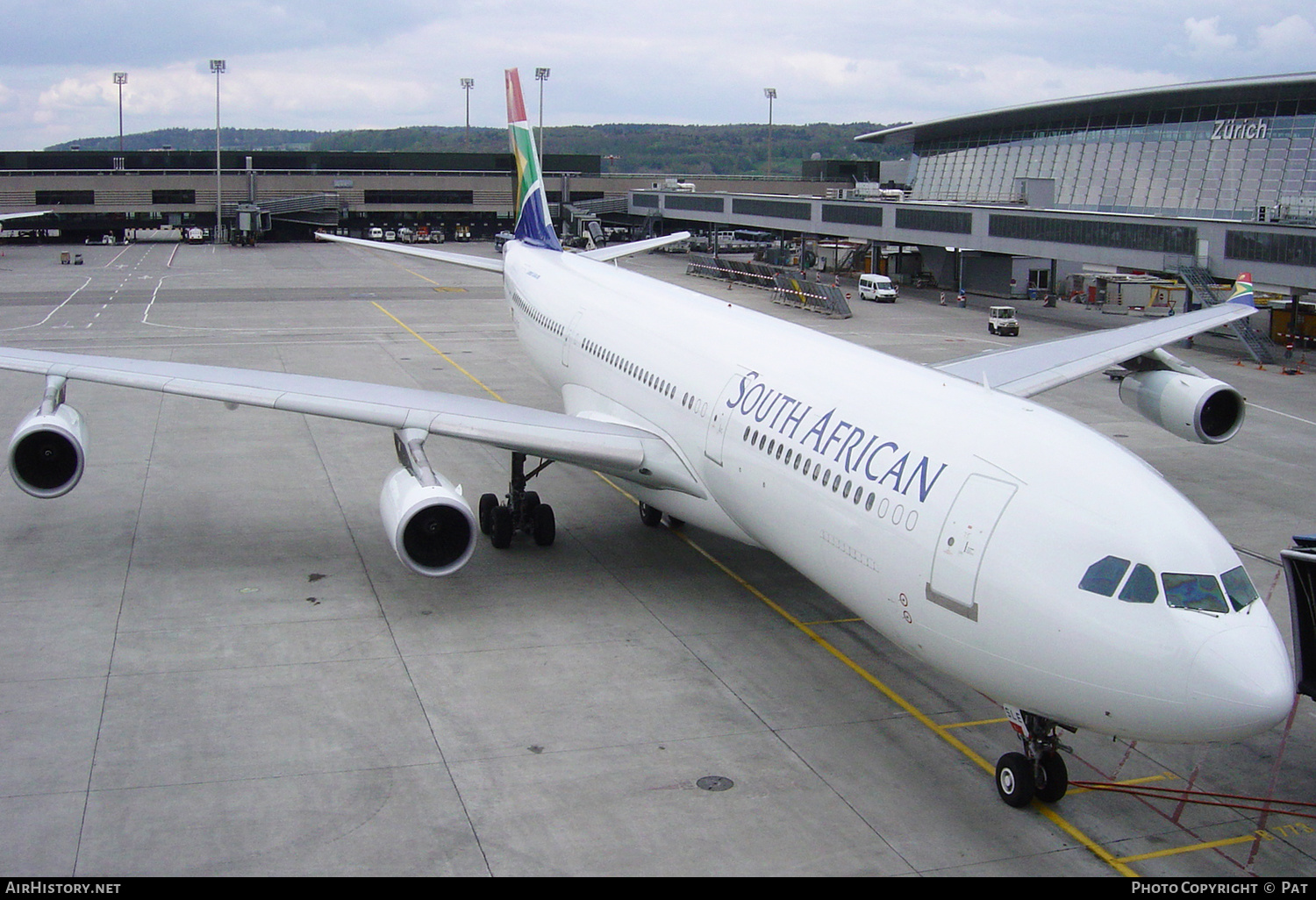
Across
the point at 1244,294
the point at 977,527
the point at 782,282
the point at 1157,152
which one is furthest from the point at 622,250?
the point at 1157,152

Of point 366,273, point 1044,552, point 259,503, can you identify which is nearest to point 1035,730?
point 1044,552

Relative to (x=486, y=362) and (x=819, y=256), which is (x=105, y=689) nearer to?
(x=486, y=362)

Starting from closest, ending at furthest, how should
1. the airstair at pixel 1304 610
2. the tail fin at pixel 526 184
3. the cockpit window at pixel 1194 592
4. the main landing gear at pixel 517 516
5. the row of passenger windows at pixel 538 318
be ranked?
the cockpit window at pixel 1194 592, the airstair at pixel 1304 610, the main landing gear at pixel 517 516, the row of passenger windows at pixel 538 318, the tail fin at pixel 526 184

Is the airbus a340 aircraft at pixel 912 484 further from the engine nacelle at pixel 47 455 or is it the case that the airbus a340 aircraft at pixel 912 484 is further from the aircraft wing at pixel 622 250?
the aircraft wing at pixel 622 250

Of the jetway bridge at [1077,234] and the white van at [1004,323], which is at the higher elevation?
the jetway bridge at [1077,234]

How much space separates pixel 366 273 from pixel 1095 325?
48.7m

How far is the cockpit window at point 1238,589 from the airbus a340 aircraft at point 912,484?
28 mm

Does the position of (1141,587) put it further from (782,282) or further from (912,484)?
(782,282)

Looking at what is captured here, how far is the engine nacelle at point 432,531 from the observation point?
16141 mm

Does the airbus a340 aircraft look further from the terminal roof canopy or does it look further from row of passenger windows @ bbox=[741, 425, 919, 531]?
the terminal roof canopy

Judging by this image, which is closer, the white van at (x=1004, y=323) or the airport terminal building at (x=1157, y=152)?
the white van at (x=1004, y=323)

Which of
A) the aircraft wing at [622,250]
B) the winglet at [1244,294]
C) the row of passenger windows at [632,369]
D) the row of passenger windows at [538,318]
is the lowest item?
the row of passenger windows at [632,369]

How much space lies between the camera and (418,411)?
18.6 metres

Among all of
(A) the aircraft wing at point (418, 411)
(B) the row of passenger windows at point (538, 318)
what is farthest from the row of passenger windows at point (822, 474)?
(B) the row of passenger windows at point (538, 318)
